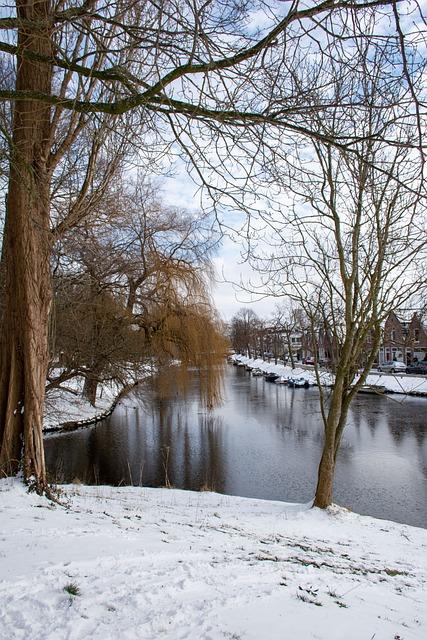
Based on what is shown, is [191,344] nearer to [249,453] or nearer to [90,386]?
[90,386]

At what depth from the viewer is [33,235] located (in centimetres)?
566

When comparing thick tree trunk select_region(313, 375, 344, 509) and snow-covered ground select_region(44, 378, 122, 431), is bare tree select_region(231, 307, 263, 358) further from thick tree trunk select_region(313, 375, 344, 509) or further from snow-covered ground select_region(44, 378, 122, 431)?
thick tree trunk select_region(313, 375, 344, 509)

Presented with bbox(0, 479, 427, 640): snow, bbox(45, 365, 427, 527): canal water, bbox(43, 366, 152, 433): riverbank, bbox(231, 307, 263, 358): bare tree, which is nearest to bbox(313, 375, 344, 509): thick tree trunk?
bbox(0, 479, 427, 640): snow

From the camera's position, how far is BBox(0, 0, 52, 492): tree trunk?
18.2ft

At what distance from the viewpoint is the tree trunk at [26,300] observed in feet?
18.2

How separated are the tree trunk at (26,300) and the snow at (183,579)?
47 centimetres

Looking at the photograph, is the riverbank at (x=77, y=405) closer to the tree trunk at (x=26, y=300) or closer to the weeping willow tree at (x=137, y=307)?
the weeping willow tree at (x=137, y=307)

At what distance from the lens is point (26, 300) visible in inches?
222

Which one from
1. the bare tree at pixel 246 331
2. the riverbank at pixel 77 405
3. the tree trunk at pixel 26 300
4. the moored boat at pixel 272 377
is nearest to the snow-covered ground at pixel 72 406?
the riverbank at pixel 77 405

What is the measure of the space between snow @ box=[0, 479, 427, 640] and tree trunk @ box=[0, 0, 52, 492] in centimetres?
47

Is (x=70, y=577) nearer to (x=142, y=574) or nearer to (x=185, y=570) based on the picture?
(x=142, y=574)

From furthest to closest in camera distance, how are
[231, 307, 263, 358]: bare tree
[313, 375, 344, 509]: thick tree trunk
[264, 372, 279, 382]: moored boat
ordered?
1. [231, 307, 263, 358]: bare tree
2. [264, 372, 279, 382]: moored boat
3. [313, 375, 344, 509]: thick tree trunk

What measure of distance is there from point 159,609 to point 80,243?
30.2 feet

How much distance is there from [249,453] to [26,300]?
11.7 meters
